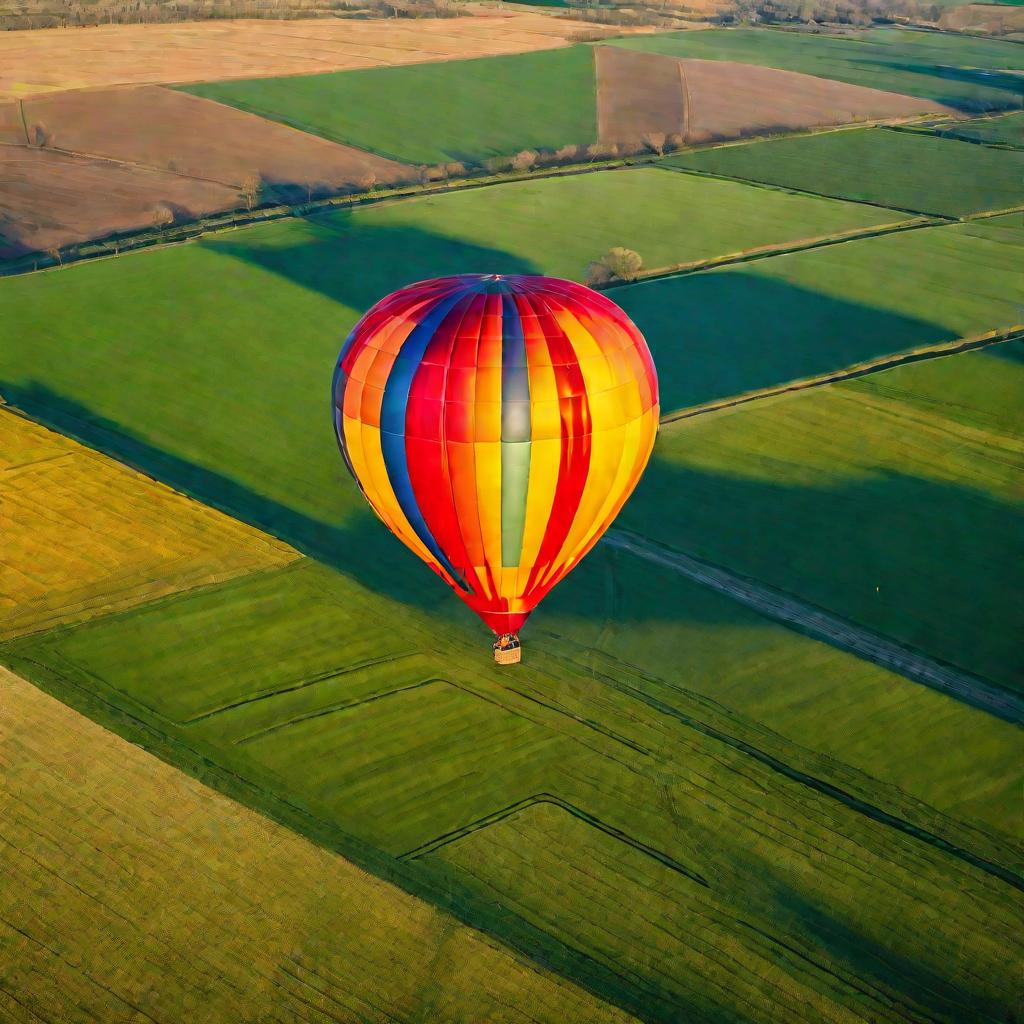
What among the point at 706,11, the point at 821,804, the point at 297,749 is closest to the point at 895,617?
the point at 821,804

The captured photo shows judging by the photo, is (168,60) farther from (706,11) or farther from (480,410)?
(480,410)

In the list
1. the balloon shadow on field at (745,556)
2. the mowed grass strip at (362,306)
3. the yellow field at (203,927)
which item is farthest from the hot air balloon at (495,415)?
the mowed grass strip at (362,306)

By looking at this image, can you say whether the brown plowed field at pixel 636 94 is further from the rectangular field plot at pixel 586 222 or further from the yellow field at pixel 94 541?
the yellow field at pixel 94 541

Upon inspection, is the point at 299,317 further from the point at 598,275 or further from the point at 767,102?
the point at 767,102

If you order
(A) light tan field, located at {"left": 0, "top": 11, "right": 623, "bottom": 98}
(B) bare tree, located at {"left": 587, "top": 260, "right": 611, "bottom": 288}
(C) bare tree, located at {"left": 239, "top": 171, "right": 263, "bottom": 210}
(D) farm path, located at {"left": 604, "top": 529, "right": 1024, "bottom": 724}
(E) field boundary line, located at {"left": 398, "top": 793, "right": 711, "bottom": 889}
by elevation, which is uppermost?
(A) light tan field, located at {"left": 0, "top": 11, "right": 623, "bottom": 98}

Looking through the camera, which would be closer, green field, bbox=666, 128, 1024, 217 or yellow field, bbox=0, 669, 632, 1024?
yellow field, bbox=0, 669, 632, 1024

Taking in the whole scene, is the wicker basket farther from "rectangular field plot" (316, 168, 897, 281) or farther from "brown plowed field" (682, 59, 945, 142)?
"brown plowed field" (682, 59, 945, 142)

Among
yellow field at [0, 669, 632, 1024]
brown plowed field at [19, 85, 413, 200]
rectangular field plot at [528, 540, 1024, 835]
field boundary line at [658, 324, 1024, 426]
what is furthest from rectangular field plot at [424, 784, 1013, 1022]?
brown plowed field at [19, 85, 413, 200]
